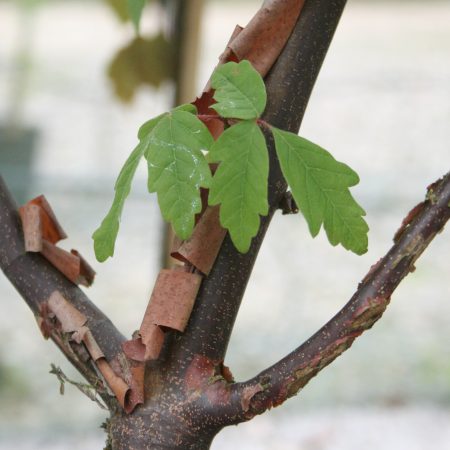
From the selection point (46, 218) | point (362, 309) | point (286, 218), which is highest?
point (286, 218)

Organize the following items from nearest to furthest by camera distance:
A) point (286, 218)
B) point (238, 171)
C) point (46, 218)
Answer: point (238, 171) → point (46, 218) → point (286, 218)

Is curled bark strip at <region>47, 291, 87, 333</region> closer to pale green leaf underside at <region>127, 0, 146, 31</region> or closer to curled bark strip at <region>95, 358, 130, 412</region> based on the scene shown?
curled bark strip at <region>95, 358, 130, 412</region>

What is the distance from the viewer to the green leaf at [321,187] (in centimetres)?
30

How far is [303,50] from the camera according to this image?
34 cm

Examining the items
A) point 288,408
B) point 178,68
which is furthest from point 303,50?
point 288,408

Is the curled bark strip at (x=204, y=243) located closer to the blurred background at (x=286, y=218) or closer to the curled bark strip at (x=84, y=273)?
the curled bark strip at (x=84, y=273)

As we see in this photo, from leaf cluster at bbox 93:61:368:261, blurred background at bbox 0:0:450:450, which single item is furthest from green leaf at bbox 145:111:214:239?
blurred background at bbox 0:0:450:450

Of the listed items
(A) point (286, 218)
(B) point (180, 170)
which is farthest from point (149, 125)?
(A) point (286, 218)

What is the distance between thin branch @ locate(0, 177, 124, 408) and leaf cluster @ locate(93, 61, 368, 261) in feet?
0.23

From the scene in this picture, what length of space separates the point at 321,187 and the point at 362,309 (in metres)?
0.05

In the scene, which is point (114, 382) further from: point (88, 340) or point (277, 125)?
point (277, 125)

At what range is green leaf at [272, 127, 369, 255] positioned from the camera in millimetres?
302

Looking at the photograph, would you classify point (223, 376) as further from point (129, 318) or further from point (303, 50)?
point (129, 318)

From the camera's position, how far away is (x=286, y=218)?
2.04 meters
